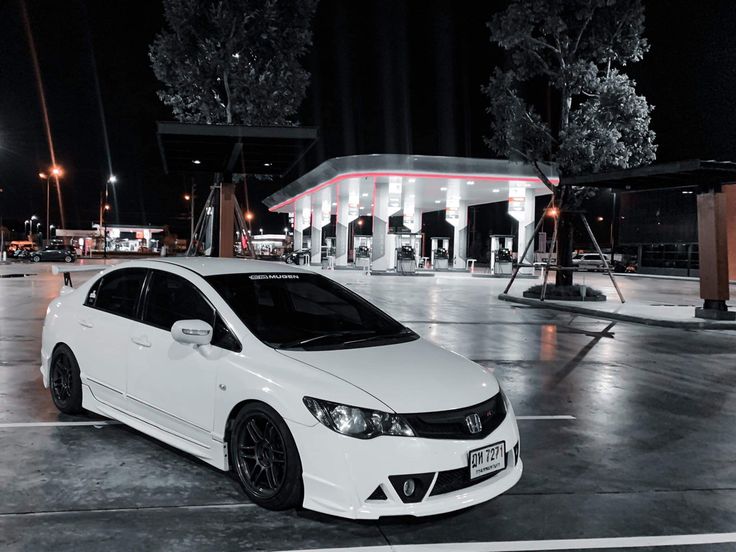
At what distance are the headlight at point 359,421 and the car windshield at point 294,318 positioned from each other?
0.76 meters

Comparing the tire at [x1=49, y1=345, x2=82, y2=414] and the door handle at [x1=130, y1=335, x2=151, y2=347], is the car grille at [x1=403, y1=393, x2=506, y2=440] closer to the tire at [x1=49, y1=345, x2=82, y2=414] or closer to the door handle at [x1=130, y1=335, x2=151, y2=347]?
the door handle at [x1=130, y1=335, x2=151, y2=347]

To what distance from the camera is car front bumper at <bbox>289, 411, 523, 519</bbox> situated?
360cm

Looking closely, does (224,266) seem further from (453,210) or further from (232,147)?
(453,210)

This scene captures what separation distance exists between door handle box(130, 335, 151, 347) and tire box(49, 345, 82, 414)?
109 cm

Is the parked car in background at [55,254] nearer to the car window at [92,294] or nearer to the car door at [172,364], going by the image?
the car window at [92,294]

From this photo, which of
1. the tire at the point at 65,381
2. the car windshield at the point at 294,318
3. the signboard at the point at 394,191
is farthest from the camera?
the signboard at the point at 394,191

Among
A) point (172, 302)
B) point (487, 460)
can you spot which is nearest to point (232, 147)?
point (172, 302)

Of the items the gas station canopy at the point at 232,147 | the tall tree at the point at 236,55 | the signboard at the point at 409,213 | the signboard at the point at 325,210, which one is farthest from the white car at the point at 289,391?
the signboard at the point at 325,210

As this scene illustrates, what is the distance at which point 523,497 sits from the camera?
14.6 feet

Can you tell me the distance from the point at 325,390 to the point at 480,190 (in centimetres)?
3989

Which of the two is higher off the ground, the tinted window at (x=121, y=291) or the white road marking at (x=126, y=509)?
the tinted window at (x=121, y=291)

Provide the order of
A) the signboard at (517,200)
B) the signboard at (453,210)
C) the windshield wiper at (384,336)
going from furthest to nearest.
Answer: the signboard at (453,210), the signboard at (517,200), the windshield wiper at (384,336)

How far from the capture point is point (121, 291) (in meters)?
5.71

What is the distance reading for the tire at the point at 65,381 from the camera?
589 cm
